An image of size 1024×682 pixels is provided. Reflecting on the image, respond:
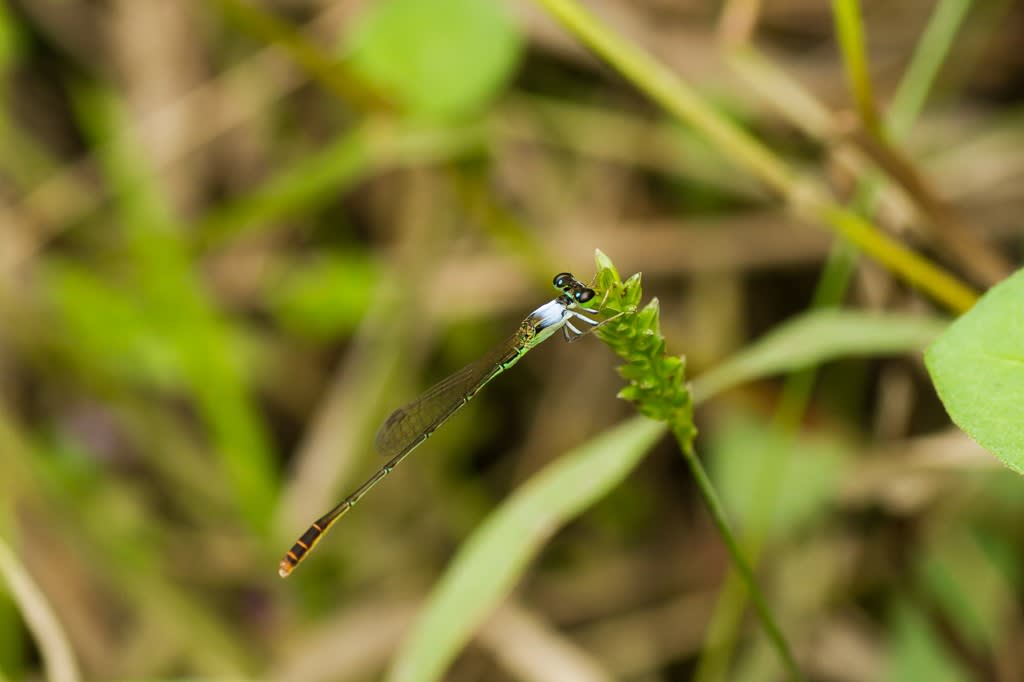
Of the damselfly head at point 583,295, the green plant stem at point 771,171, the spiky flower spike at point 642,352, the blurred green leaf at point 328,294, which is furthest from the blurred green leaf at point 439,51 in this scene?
the spiky flower spike at point 642,352

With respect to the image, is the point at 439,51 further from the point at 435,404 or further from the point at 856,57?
the point at 856,57

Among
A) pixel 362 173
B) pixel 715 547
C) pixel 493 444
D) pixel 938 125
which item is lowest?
pixel 715 547

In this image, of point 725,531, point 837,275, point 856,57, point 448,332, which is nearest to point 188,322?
point 448,332

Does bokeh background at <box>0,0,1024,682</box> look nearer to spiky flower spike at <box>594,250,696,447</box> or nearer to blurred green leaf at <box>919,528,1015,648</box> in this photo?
blurred green leaf at <box>919,528,1015,648</box>

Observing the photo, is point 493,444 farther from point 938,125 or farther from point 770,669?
point 938,125

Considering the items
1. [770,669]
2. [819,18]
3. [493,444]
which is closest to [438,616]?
[770,669]

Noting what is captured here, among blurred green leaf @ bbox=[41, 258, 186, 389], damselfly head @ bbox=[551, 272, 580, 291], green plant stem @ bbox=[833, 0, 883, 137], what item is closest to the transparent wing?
damselfly head @ bbox=[551, 272, 580, 291]
